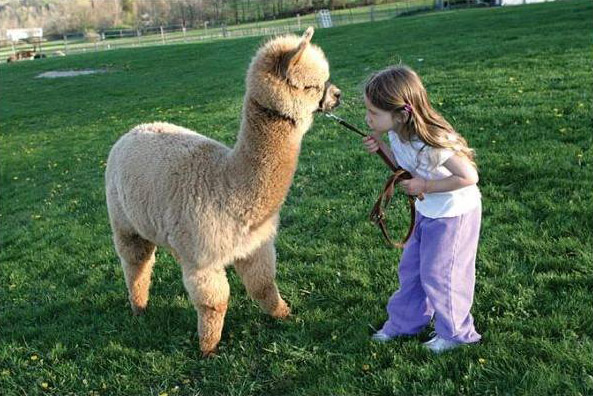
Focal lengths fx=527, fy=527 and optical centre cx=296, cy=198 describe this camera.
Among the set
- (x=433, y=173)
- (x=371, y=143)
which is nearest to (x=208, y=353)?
(x=371, y=143)

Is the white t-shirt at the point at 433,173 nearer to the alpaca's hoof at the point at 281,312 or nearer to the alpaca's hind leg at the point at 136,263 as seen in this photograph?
the alpaca's hoof at the point at 281,312

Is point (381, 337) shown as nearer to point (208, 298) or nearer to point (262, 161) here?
point (208, 298)

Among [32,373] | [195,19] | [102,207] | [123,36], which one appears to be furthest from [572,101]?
[123,36]

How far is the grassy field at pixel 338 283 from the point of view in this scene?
3.04 meters

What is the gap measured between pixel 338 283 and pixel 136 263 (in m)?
1.58

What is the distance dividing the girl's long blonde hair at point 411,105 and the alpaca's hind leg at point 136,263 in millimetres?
2223

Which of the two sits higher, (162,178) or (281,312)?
(162,178)

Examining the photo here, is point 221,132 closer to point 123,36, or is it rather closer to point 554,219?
point 554,219

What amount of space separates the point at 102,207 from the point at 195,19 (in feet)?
153

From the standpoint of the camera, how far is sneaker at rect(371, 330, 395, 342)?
3.30 meters

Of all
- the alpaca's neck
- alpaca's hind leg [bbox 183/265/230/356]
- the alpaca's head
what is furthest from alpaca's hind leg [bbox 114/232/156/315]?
the alpaca's head

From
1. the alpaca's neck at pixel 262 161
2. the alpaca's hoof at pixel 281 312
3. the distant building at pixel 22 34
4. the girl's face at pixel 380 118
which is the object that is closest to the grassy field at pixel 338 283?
the alpaca's hoof at pixel 281 312

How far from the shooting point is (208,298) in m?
3.39

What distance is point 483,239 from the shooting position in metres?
4.25
